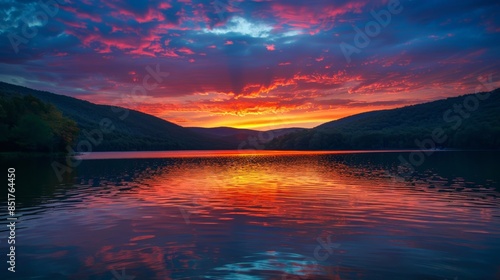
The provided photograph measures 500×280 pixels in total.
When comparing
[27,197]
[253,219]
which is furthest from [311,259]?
[27,197]

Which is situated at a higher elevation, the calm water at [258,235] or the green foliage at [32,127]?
the green foliage at [32,127]

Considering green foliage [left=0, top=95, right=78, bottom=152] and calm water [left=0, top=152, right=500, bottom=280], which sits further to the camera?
green foliage [left=0, top=95, right=78, bottom=152]

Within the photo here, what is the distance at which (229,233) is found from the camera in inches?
926

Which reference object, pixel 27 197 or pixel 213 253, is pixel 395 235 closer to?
pixel 213 253

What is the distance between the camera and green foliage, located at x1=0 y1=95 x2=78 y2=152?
124312 mm

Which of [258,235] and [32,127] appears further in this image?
[32,127]

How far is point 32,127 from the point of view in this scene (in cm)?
12500

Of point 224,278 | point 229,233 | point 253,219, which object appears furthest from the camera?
point 253,219

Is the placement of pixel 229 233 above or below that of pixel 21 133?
below

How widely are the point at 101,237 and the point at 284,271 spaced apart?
39.1 ft

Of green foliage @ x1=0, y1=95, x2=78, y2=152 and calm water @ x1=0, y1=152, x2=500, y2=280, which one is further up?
green foliage @ x1=0, y1=95, x2=78, y2=152

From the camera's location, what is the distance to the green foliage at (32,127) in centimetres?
12431

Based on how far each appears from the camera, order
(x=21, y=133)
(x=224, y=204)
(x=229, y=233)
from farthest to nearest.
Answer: (x=21, y=133) → (x=224, y=204) → (x=229, y=233)

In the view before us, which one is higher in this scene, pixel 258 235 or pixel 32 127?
pixel 32 127
